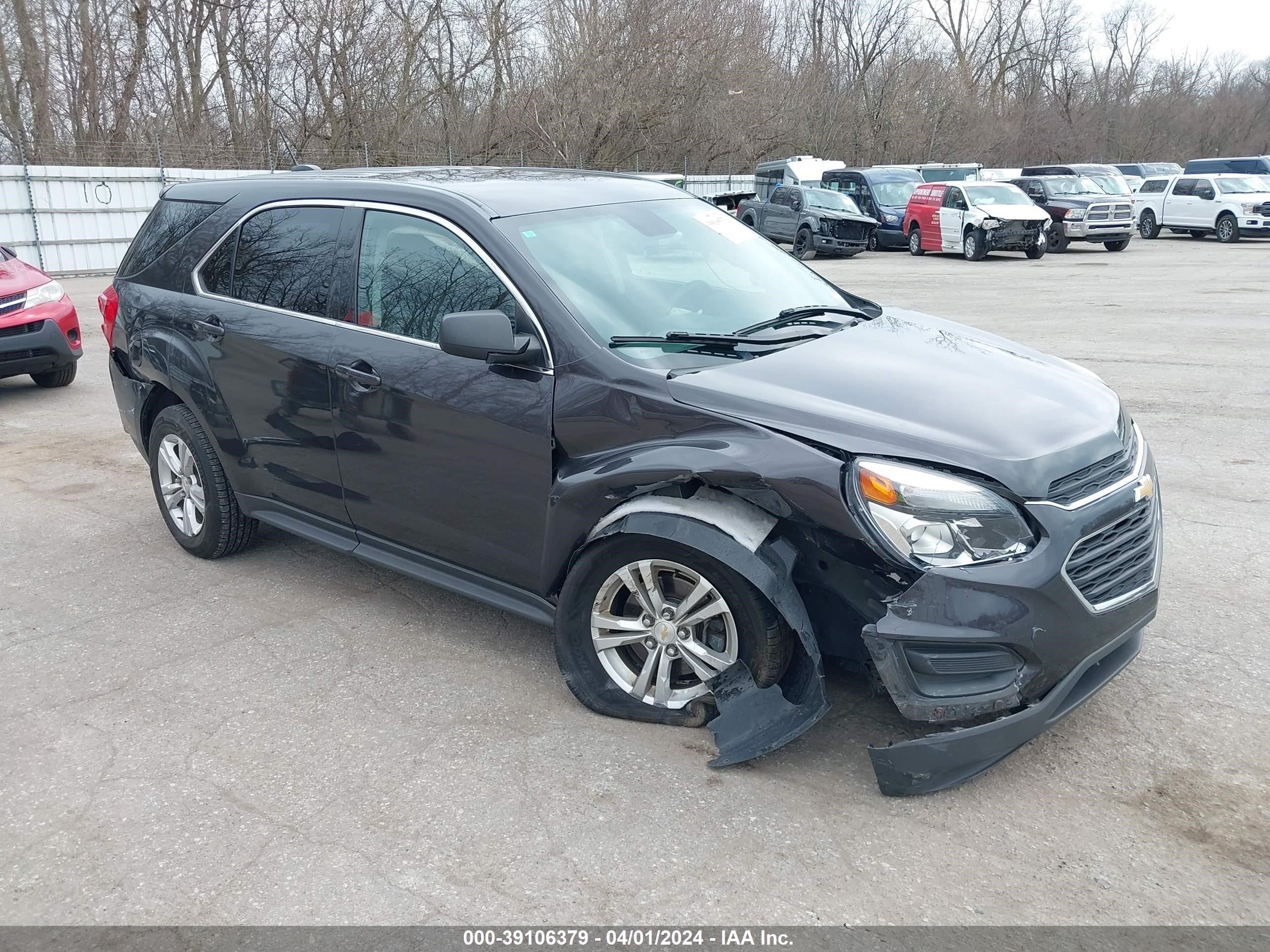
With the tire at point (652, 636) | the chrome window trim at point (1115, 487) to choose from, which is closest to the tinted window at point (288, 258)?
the tire at point (652, 636)

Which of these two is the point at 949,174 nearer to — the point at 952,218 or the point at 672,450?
the point at 952,218

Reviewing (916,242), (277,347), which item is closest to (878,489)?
(277,347)

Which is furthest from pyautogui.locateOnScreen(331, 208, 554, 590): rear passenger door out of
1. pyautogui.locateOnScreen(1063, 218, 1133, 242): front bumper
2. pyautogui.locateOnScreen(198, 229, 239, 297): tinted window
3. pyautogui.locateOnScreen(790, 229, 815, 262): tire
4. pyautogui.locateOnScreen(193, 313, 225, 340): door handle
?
pyautogui.locateOnScreen(1063, 218, 1133, 242): front bumper

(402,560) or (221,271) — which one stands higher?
(221,271)

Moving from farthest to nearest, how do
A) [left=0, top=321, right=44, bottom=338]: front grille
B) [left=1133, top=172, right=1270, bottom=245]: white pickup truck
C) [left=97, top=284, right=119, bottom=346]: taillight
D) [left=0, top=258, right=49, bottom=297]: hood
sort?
[left=1133, top=172, right=1270, bottom=245]: white pickup truck < [left=0, top=258, right=49, bottom=297]: hood < [left=0, top=321, right=44, bottom=338]: front grille < [left=97, top=284, right=119, bottom=346]: taillight

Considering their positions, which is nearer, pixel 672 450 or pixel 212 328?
pixel 672 450

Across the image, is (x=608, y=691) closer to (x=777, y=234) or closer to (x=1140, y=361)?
(x=1140, y=361)

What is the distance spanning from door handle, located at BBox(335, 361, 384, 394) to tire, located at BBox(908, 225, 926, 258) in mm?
22970

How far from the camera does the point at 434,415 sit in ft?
12.9

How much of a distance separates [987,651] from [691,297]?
1793 millimetres

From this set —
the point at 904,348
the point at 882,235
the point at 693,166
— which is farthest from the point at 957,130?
the point at 904,348

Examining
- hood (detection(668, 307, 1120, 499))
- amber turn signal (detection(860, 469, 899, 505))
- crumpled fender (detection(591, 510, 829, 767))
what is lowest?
crumpled fender (detection(591, 510, 829, 767))

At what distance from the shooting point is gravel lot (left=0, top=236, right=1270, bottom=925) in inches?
111

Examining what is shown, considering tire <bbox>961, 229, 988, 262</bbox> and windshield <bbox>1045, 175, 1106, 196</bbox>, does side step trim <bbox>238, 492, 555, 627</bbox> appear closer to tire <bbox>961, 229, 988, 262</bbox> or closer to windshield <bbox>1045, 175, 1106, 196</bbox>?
tire <bbox>961, 229, 988, 262</bbox>
